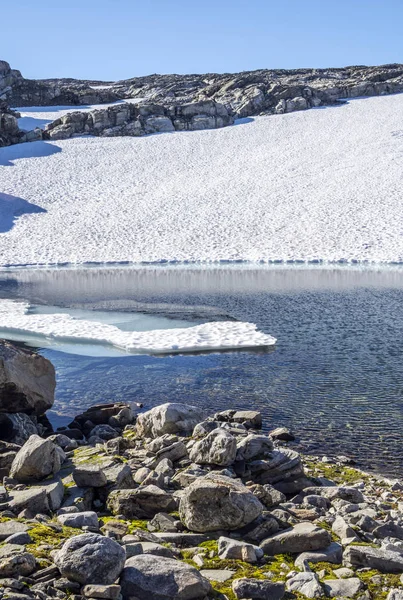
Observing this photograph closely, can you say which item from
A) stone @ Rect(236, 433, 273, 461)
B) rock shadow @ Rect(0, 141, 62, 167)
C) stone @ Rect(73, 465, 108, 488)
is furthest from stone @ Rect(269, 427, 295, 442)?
rock shadow @ Rect(0, 141, 62, 167)

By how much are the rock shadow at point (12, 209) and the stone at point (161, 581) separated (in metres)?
44.7

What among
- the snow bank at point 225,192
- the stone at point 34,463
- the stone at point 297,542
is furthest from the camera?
the snow bank at point 225,192

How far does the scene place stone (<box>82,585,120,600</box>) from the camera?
4.30 metres

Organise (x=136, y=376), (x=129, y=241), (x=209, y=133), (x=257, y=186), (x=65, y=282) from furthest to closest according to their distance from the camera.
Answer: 1. (x=209, y=133)
2. (x=257, y=186)
3. (x=129, y=241)
4. (x=65, y=282)
5. (x=136, y=376)

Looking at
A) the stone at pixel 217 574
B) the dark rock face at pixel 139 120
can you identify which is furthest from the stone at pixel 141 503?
the dark rock face at pixel 139 120

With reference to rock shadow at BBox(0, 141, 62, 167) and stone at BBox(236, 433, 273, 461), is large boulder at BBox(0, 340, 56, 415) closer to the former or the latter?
stone at BBox(236, 433, 273, 461)

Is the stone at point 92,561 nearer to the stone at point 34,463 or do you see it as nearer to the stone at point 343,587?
the stone at point 343,587

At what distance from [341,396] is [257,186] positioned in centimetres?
4132

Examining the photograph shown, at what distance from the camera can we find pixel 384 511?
6676mm

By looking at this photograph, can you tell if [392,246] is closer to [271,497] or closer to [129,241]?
[129,241]

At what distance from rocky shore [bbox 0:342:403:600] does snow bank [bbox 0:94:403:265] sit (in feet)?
94.7

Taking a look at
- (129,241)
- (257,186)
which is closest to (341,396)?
(129,241)

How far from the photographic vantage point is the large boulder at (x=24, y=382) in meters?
10.3

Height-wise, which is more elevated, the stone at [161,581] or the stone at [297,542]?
the stone at [161,581]
